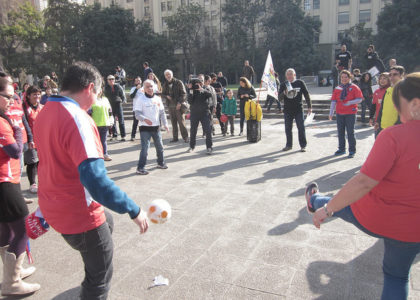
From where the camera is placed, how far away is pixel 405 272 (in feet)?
6.68

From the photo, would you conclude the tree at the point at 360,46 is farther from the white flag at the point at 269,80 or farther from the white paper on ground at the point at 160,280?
the white paper on ground at the point at 160,280

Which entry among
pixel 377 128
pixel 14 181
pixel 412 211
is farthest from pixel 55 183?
pixel 377 128

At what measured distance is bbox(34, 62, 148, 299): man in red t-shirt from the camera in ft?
6.06

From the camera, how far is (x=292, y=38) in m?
38.7

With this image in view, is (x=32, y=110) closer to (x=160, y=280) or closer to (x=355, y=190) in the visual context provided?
(x=160, y=280)

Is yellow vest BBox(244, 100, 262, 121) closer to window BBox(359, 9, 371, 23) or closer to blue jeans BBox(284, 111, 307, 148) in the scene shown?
blue jeans BBox(284, 111, 307, 148)

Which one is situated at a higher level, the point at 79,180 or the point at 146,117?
the point at 146,117

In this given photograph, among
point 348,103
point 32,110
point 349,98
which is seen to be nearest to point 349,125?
point 348,103

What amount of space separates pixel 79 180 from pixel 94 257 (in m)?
0.49

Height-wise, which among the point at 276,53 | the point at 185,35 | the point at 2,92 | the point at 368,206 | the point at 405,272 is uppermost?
the point at 185,35

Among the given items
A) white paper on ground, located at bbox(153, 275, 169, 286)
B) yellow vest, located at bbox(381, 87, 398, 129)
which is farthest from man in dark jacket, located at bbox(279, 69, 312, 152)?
white paper on ground, located at bbox(153, 275, 169, 286)

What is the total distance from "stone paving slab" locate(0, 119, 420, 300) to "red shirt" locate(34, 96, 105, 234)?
117 cm

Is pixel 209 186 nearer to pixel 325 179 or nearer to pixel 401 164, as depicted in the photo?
pixel 325 179

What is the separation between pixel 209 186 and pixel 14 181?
11.2 feet
